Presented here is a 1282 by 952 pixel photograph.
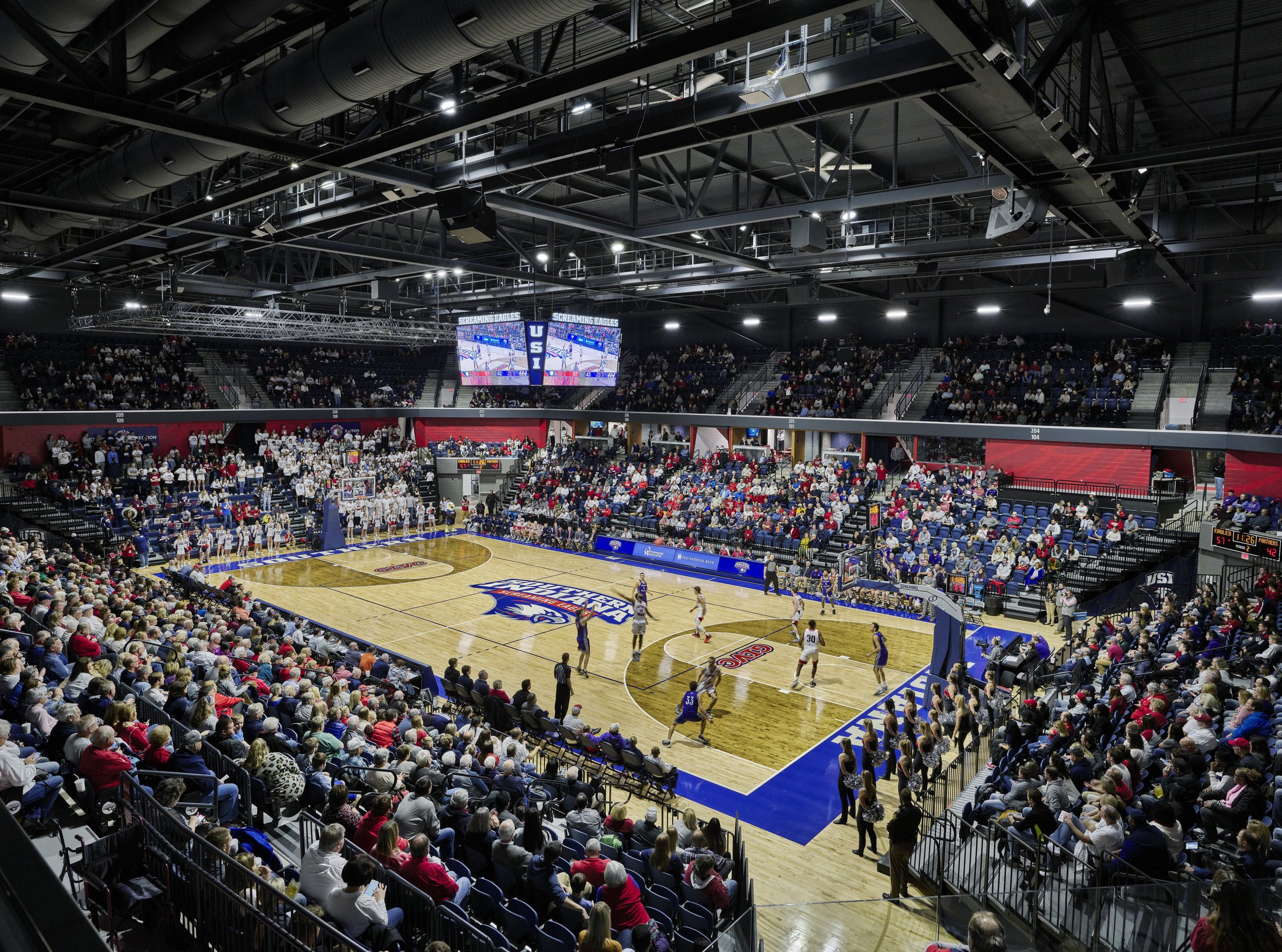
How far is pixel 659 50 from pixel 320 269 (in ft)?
83.2

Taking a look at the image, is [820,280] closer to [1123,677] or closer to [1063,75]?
[1063,75]

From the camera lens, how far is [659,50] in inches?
282

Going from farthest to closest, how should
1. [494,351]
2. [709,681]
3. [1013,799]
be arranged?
1. [494,351]
2. [709,681]
3. [1013,799]

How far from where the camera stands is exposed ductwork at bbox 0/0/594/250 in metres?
6.00

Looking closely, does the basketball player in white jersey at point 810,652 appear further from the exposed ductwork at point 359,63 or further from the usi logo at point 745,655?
the exposed ductwork at point 359,63

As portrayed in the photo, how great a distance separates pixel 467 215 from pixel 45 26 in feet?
19.4

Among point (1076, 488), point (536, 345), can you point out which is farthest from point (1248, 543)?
point (536, 345)

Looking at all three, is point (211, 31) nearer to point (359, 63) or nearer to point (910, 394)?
point (359, 63)

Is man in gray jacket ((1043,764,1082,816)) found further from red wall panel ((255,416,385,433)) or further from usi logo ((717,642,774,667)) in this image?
red wall panel ((255,416,385,433))

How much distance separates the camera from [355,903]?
5.56 m

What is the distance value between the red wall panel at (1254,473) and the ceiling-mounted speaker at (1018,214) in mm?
15819

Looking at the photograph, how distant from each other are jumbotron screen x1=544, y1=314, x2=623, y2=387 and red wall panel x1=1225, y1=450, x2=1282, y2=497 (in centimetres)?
1956

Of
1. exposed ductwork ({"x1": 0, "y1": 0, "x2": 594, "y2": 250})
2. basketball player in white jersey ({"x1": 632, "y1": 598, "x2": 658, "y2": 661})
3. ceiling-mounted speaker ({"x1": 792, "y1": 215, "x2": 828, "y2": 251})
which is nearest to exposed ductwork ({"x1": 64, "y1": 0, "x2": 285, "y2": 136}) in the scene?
exposed ductwork ({"x1": 0, "y1": 0, "x2": 594, "y2": 250})

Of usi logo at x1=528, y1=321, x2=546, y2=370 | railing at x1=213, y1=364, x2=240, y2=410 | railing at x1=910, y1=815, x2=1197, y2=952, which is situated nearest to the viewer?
railing at x1=910, y1=815, x2=1197, y2=952
